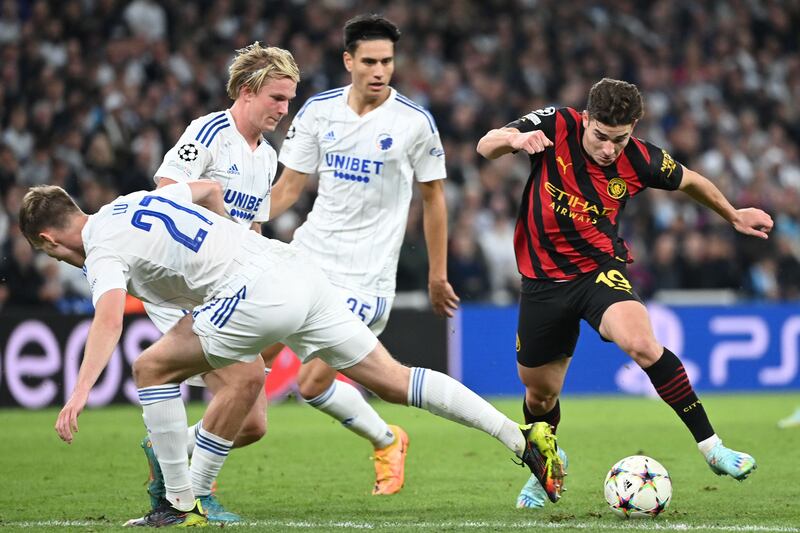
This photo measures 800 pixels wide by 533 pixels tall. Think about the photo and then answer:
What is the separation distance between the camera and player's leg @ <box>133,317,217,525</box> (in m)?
5.71

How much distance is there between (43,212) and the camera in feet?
18.2

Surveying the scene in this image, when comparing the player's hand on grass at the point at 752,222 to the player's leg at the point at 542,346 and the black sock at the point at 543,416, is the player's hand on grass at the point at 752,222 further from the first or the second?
the black sock at the point at 543,416

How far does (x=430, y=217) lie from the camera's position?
7.59 m

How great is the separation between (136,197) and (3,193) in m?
8.82

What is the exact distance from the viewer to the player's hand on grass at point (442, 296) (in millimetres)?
7496

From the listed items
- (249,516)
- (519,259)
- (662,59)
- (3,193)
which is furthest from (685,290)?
(249,516)

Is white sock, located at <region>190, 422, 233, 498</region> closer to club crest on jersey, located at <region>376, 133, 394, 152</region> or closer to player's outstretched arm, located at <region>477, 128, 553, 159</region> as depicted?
player's outstretched arm, located at <region>477, 128, 553, 159</region>

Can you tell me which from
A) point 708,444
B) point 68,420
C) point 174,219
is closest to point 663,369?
point 708,444

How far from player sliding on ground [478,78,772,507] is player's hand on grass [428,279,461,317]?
689mm

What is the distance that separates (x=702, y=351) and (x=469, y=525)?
9411mm

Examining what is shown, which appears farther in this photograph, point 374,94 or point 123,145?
point 123,145

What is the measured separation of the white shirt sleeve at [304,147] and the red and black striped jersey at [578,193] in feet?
4.98

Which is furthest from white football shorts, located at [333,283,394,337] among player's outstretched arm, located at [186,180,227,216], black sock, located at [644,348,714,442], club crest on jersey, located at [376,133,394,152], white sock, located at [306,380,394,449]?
black sock, located at [644,348,714,442]

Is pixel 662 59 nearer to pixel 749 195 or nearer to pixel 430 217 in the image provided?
pixel 749 195
